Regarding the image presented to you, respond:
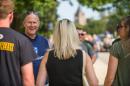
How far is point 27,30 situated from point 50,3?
5619 mm

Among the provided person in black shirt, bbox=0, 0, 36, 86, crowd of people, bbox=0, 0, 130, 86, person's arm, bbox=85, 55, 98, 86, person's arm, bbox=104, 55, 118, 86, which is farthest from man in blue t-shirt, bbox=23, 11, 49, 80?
person in black shirt, bbox=0, 0, 36, 86

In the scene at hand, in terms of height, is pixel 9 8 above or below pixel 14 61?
above

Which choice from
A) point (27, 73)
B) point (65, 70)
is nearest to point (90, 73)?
point (65, 70)

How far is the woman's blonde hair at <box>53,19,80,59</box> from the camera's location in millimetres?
5414

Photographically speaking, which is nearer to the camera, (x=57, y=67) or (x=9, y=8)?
(x=9, y=8)

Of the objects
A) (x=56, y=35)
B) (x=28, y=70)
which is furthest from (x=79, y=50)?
(x=28, y=70)

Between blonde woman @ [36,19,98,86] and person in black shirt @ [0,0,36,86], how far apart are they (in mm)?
886

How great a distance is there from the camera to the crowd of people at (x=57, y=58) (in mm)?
4551

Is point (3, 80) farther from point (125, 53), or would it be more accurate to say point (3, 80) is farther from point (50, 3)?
point (50, 3)

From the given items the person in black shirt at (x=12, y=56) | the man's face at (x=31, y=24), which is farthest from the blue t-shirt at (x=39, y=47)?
the person in black shirt at (x=12, y=56)

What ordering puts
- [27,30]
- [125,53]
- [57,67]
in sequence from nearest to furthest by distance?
1. [57,67]
2. [125,53]
3. [27,30]

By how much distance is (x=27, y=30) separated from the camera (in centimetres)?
712

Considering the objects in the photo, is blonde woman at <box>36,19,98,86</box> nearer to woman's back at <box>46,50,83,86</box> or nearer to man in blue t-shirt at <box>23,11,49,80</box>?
woman's back at <box>46,50,83,86</box>

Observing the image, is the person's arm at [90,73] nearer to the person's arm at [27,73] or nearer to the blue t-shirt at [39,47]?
the person's arm at [27,73]
